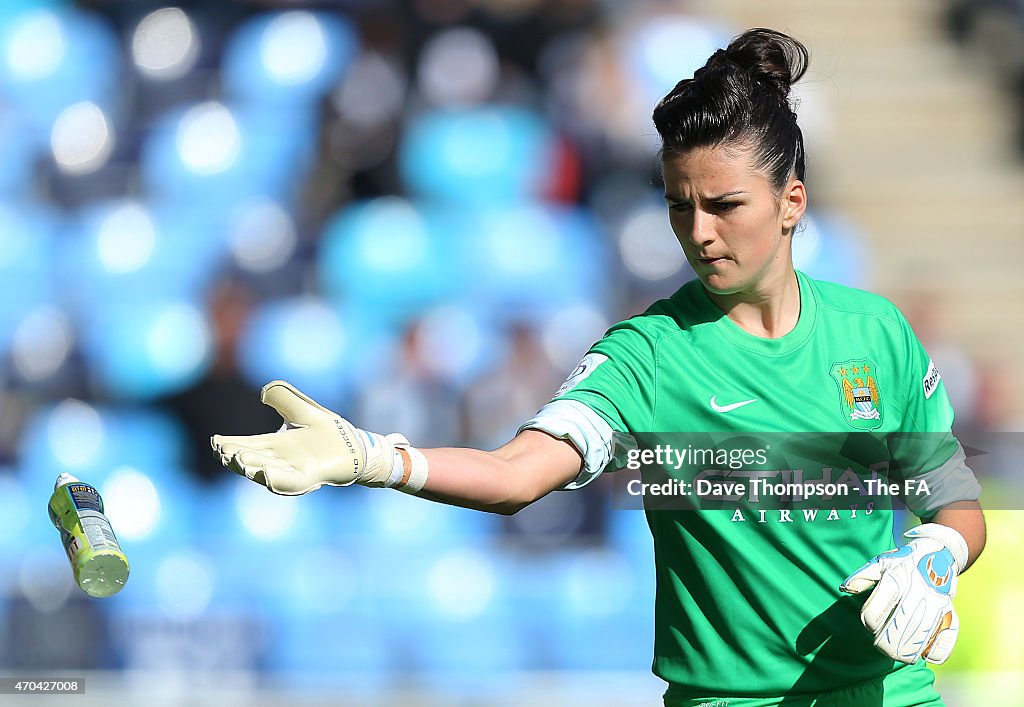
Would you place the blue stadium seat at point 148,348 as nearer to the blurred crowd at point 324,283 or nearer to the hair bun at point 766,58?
the blurred crowd at point 324,283

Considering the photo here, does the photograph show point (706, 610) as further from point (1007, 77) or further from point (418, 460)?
point (1007, 77)

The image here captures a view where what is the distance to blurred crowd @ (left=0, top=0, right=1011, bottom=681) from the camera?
16.8 ft

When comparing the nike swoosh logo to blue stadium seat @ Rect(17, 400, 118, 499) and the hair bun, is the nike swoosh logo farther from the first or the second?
blue stadium seat @ Rect(17, 400, 118, 499)

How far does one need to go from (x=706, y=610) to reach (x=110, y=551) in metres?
1.01

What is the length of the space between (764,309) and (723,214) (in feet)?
0.74

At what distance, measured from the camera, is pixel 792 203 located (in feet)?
7.58

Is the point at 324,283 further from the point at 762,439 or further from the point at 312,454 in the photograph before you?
the point at 312,454

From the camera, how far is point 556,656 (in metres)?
5.08

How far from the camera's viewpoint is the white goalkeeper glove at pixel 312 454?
1.75 metres

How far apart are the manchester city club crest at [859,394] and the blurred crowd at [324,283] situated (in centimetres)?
294

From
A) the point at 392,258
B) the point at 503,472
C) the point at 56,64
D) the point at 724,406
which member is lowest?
the point at 503,472

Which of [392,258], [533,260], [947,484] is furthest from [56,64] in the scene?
[947,484]

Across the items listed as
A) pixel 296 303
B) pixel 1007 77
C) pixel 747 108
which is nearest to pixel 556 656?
pixel 296 303

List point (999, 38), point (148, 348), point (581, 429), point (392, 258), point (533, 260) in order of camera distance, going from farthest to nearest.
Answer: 1. point (999, 38)
2. point (392, 258)
3. point (533, 260)
4. point (148, 348)
5. point (581, 429)
